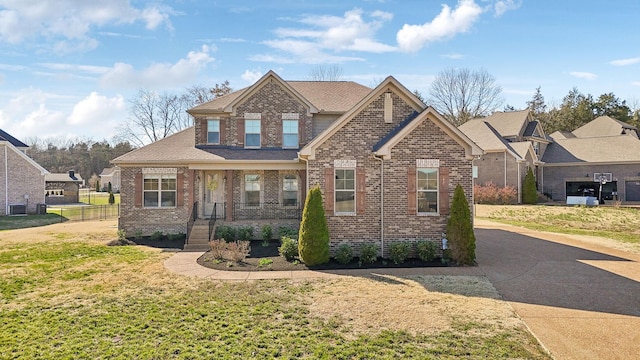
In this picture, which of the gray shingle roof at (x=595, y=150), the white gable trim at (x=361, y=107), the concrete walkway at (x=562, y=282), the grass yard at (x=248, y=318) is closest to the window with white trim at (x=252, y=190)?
the concrete walkway at (x=562, y=282)

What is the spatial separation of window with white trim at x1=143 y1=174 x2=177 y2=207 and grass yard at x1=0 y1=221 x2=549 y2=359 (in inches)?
251

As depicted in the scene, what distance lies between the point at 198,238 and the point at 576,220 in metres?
21.9

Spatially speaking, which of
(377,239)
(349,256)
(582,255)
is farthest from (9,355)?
(582,255)

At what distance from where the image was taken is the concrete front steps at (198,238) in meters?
14.6

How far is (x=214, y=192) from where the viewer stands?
17.9 metres

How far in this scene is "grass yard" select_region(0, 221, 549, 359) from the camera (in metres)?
5.80

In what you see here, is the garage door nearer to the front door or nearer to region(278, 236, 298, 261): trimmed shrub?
region(278, 236, 298, 261): trimmed shrub

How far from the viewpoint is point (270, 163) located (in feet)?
52.7

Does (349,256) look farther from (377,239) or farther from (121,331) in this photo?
(121,331)

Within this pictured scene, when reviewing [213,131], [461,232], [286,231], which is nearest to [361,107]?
[461,232]

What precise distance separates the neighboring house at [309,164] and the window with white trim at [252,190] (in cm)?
5

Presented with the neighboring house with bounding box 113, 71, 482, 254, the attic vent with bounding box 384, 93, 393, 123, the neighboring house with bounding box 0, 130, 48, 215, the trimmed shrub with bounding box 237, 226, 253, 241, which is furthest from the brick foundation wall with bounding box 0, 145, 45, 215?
the attic vent with bounding box 384, 93, 393, 123

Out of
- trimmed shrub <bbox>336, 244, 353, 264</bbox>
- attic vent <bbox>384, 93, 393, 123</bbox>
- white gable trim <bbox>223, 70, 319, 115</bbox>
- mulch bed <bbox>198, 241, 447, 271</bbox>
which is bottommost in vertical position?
mulch bed <bbox>198, 241, 447, 271</bbox>

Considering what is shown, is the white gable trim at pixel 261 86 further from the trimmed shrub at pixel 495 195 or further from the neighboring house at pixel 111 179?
the neighboring house at pixel 111 179
